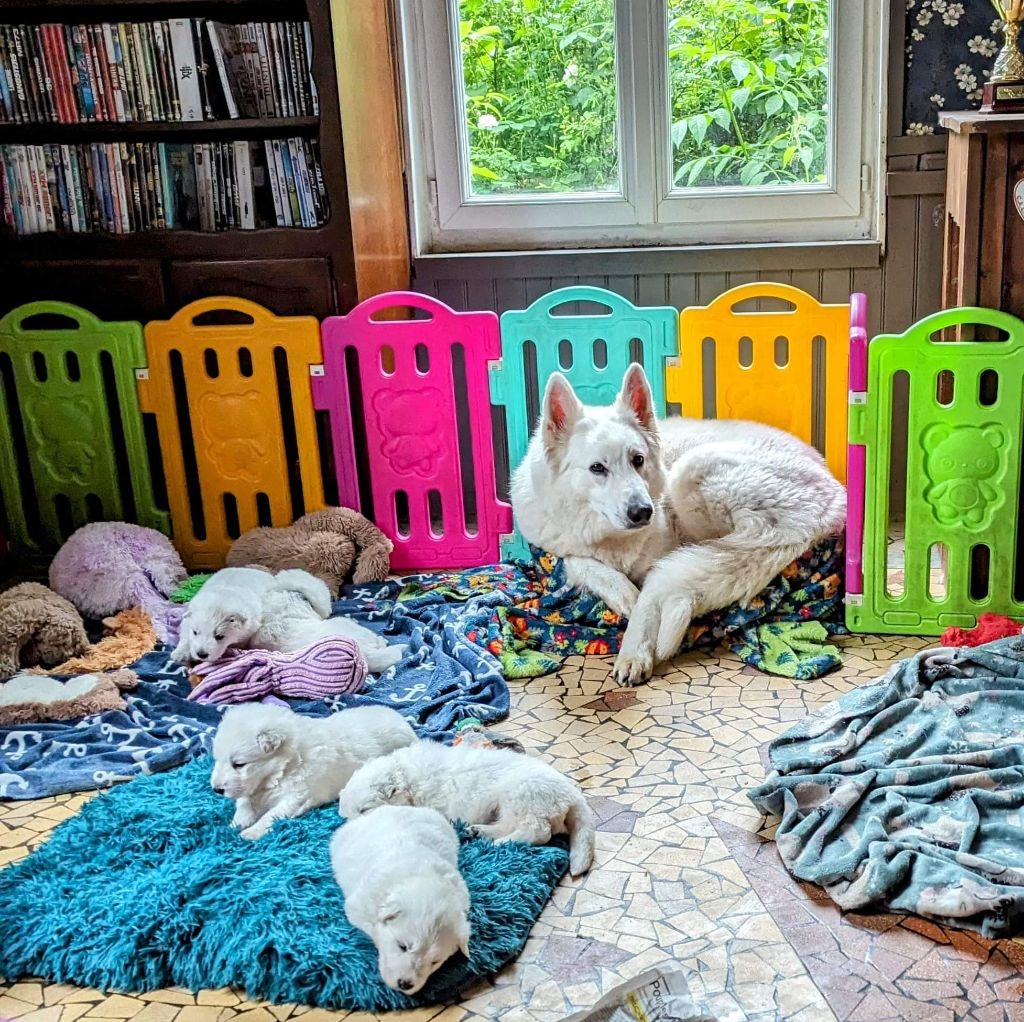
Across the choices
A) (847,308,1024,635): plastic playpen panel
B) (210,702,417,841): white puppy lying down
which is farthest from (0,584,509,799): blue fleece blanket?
(847,308,1024,635): plastic playpen panel

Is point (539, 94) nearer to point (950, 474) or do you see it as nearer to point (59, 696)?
point (950, 474)

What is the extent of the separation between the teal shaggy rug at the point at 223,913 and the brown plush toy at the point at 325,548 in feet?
4.49

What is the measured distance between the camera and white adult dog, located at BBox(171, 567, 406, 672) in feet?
9.61

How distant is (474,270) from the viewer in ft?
13.7

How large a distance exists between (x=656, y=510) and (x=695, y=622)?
0.33 meters

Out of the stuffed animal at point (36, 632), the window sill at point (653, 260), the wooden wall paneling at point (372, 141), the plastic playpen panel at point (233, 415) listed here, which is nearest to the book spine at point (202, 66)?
the wooden wall paneling at point (372, 141)

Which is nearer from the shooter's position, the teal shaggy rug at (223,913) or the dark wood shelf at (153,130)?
the teal shaggy rug at (223,913)

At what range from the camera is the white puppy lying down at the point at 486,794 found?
216cm

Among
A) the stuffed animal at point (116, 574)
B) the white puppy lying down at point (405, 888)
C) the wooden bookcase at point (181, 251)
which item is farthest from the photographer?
the wooden bookcase at point (181, 251)

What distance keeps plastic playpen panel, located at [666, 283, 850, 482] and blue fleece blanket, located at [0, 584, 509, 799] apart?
3.67 ft

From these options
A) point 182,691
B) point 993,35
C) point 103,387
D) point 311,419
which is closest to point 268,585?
point 182,691

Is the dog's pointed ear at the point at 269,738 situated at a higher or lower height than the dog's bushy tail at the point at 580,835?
higher

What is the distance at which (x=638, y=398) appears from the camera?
3.18 metres

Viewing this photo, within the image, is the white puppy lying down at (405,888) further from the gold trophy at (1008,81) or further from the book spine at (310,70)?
the book spine at (310,70)
